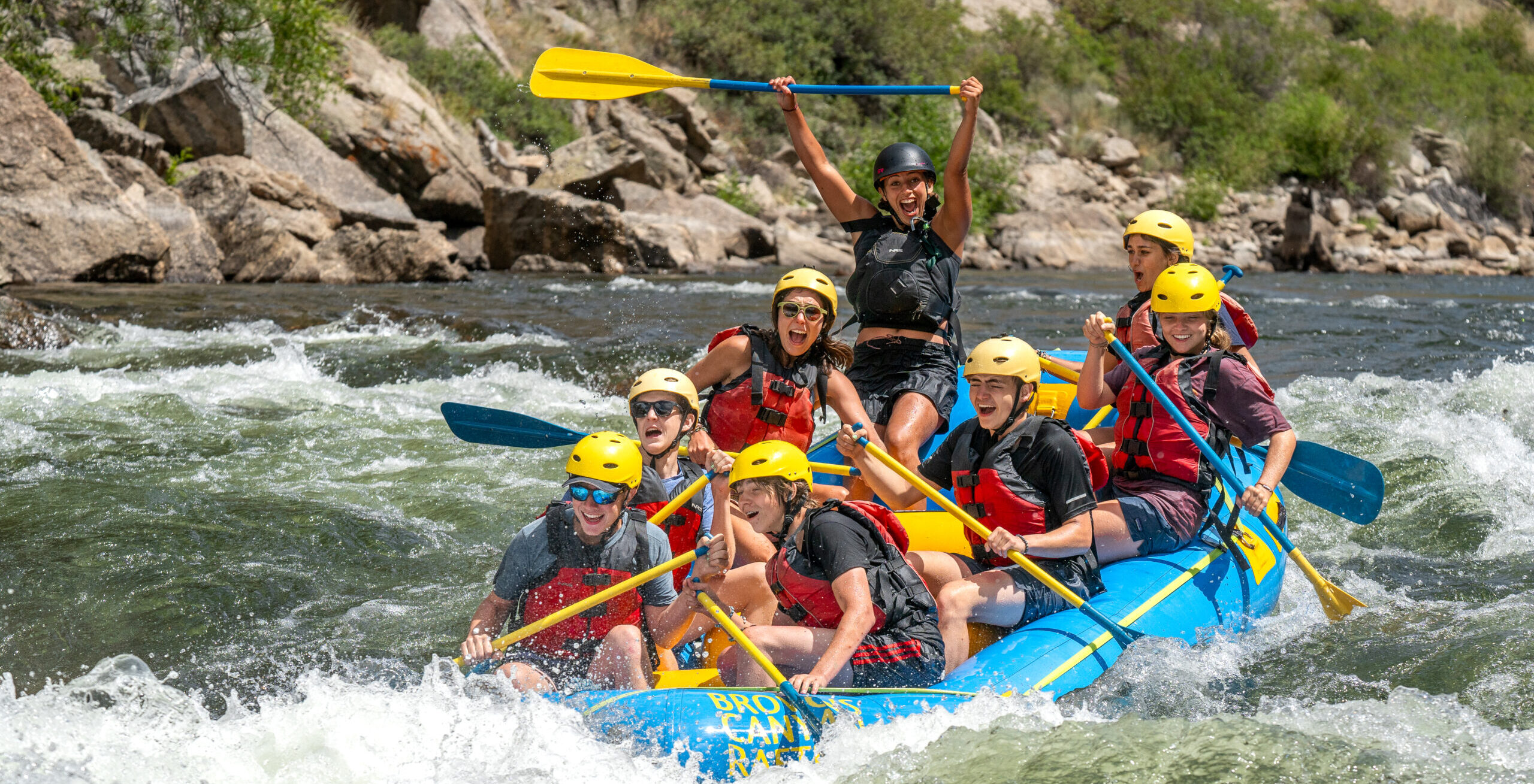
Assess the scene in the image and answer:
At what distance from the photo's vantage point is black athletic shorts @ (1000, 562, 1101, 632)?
3635 millimetres

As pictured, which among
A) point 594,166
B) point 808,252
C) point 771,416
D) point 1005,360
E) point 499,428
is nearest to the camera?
point 1005,360

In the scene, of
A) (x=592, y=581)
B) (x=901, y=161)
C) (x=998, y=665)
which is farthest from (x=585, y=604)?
(x=901, y=161)

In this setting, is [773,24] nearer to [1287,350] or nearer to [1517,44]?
[1287,350]

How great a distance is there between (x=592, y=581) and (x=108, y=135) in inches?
486

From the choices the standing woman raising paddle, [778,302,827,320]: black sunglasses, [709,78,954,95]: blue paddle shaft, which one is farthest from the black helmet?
[778,302,827,320]: black sunglasses

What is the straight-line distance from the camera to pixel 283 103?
53.2ft

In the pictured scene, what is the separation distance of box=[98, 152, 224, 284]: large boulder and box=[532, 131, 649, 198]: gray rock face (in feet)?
14.5

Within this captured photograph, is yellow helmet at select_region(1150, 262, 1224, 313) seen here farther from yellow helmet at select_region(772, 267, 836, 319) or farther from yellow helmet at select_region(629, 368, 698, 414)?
yellow helmet at select_region(629, 368, 698, 414)

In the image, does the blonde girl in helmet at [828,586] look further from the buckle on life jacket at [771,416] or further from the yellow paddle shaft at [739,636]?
the buckle on life jacket at [771,416]

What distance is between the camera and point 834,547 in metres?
3.20

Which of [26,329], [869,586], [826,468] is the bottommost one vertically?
[26,329]

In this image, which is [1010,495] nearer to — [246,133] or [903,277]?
[903,277]

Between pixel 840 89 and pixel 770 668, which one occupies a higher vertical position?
pixel 840 89

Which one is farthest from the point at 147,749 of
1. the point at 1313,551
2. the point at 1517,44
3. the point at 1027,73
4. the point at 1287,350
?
the point at 1517,44
